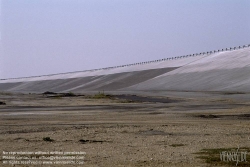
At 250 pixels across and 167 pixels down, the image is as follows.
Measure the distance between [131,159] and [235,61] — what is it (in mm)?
45512

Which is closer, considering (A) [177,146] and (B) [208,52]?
(A) [177,146]

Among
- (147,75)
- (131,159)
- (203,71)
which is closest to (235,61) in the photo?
(203,71)

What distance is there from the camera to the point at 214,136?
12.6 m

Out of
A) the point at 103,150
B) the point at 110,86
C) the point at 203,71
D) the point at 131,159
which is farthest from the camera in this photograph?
the point at 110,86

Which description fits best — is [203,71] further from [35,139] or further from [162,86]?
[35,139]

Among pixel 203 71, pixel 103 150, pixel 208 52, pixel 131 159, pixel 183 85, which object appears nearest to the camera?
pixel 131 159

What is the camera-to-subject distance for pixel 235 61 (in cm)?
5341

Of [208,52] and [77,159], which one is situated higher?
[208,52]

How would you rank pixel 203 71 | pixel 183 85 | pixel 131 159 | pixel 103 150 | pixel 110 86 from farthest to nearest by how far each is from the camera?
pixel 110 86 < pixel 203 71 < pixel 183 85 < pixel 103 150 < pixel 131 159

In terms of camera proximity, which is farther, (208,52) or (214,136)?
(208,52)

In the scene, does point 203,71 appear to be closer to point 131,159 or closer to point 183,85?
point 183,85

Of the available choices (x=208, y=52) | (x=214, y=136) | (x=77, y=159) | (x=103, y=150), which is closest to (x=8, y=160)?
(x=77, y=159)

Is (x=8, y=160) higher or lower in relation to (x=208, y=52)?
lower

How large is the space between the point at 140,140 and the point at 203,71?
4315 cm
